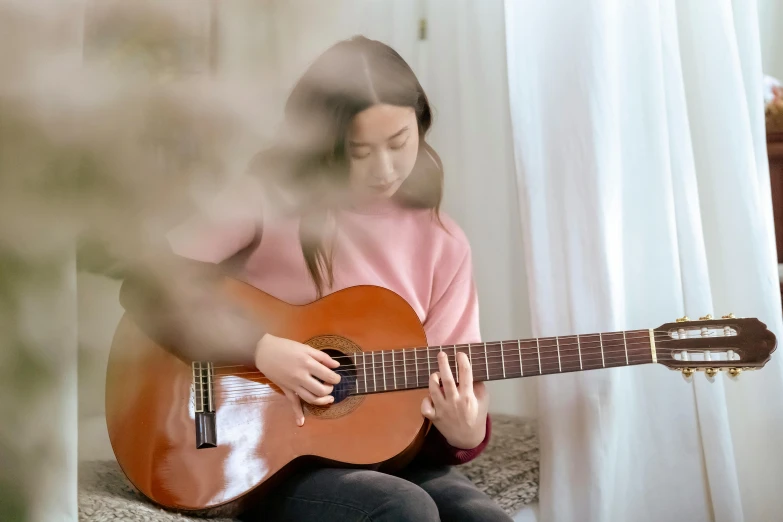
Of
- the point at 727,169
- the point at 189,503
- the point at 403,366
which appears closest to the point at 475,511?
the point at 403,366

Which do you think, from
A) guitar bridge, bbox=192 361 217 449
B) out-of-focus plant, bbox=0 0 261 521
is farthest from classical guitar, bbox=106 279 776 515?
out-of-focus plant, bbox=0 0 261 521

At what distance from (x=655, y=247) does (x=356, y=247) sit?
1.36ft

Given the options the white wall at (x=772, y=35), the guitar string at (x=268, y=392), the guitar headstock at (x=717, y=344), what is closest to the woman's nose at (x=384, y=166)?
the guitar string at (x=268, y=392)

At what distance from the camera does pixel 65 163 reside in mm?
177

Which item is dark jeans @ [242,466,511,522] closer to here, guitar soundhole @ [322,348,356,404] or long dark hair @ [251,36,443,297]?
guitar soundhole @ [322,348,356,404]

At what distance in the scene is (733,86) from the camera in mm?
823

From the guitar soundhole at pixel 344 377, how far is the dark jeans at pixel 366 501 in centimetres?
8

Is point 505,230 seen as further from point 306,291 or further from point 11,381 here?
point 11,381

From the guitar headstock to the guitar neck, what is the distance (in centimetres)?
2

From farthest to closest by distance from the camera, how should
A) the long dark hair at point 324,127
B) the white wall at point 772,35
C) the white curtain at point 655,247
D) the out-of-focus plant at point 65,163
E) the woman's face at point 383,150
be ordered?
the white wall at point 772,35 → the white curtain at point 655,247 → the woman's face at point 383,150 → the long dark hair at point 324,127 → the out-of-focus plant at point 65,163

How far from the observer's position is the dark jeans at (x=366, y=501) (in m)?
0.64

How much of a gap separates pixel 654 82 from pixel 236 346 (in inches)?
28.7

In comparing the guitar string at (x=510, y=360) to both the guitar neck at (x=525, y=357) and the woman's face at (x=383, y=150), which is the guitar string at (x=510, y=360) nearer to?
the guitar neck at (x=525, y=357)

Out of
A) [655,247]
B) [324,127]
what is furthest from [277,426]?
[655,247]
